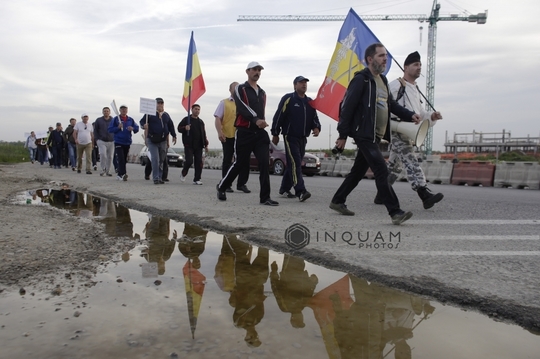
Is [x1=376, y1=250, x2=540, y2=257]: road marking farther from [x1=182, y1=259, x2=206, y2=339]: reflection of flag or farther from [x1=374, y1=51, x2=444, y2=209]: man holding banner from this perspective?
[x1=374, y1=51, x2=444, y2=209]: man holding banner

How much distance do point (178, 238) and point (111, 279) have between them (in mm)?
1487

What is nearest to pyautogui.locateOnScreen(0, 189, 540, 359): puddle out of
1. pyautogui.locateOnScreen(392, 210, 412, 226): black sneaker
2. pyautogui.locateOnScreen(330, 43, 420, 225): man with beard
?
pyautogui.locateOnScreen(392, 210, 412, 226): black sneaker

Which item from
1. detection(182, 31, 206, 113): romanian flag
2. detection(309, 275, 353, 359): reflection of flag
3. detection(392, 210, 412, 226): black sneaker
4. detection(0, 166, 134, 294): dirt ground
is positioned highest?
detection(182, 31, 206, 113): romanian flag

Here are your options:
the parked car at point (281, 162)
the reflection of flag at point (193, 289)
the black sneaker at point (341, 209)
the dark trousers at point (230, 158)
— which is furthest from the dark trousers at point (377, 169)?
the parked car at point (281, 162)

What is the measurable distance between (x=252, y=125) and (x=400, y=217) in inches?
106

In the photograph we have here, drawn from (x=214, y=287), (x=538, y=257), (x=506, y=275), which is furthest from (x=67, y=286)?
(x=538, y=257)

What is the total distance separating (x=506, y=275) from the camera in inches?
131

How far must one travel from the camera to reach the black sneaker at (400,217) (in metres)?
5.22

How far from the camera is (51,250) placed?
3.98 metres

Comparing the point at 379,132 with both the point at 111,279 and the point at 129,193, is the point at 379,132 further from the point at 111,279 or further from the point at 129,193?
the point at 129,193

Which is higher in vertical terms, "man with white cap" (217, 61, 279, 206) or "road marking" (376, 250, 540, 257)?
"man with white cap" (217, 61, 279, 206)

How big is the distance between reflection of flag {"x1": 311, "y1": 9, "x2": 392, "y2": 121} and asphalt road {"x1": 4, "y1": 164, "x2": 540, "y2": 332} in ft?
7.28

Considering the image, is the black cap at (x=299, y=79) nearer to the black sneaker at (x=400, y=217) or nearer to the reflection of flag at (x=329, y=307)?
the black sneaker at (x=400, y=217)

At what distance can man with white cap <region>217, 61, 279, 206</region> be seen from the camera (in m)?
6.94
